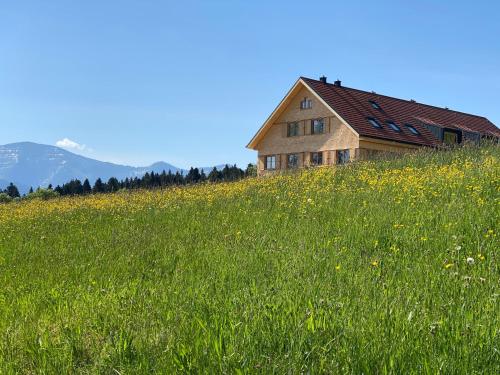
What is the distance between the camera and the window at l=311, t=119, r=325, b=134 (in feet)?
121

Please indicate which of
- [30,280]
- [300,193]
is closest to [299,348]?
[30,280]

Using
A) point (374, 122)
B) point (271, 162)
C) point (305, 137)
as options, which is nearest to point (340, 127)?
point (374, 122)

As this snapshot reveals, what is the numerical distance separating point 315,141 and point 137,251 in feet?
99.8

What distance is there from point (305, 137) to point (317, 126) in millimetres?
1399

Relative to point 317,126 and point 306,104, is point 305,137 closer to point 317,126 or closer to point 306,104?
point 317,126

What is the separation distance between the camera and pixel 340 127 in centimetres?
3497

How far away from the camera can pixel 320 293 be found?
427 centimetres

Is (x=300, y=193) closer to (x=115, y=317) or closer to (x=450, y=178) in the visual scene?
(x=450, y=178)

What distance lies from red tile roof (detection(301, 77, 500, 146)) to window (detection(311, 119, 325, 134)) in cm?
185

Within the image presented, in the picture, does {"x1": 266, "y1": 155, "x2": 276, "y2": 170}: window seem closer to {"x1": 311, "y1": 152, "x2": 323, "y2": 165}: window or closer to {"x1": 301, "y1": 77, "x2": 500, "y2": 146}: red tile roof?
{"x1": 311, "y1": 152, "x2": 323, "y2": 165}: window

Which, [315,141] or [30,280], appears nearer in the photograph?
[30,280]

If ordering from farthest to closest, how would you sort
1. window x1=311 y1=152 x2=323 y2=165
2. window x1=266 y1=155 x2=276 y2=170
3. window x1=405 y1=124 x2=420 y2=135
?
window x1=266 y1=155 x2=276 y2=170
window x1=405 y1=124 x2=420 y2=135
window x1=311 y1=152 x2=323 y2=165

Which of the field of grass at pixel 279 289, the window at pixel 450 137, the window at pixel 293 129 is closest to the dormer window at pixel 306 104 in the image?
Answer: the window at pixel 293 129

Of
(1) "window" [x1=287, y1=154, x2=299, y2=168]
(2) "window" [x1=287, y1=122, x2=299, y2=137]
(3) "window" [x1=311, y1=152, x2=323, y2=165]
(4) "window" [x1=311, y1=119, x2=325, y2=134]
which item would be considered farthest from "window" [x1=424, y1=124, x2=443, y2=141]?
(1) "window" [x1=287, y1=154, x2=299, y2=168]
